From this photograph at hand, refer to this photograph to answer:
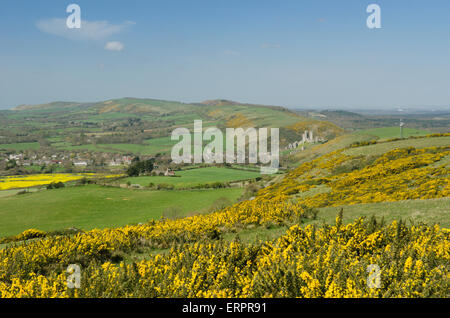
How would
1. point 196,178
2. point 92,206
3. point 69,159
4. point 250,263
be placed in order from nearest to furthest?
point 250,263 → point 92,206 → point 196,178 → point 69,159

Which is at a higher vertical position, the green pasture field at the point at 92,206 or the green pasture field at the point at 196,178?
the green pasture field at the point at 196,178

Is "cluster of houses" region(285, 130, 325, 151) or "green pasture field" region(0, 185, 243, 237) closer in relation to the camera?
"green pasture field" region(0, 185, 243, 237)

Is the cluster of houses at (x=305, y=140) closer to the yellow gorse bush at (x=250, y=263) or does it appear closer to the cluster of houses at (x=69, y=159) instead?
the cluster of houses at (x=69, y=159)

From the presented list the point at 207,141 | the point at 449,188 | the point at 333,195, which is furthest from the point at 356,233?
the point at 207,141

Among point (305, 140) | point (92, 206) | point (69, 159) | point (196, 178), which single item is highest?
point (305, 140)

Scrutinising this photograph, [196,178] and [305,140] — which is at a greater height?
[305,140]

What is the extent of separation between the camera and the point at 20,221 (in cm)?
4816

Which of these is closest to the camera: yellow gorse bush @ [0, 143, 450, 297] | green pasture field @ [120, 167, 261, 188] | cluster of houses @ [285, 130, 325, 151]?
yellow gorse bush @ [0, 143, 450, 297]

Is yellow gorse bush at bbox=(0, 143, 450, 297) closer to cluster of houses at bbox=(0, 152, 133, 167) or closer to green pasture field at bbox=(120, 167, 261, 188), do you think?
green pasture field at bbox=(120, 167, 261, 188)

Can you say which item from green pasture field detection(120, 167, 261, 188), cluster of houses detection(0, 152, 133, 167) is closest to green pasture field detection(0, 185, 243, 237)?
green pasture field detection(120, 167, 261, 188)

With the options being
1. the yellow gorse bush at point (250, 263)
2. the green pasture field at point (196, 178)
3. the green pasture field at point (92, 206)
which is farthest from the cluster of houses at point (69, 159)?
the yellow gorse bush at point (250, 263)

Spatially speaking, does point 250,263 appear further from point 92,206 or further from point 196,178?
point 196,178

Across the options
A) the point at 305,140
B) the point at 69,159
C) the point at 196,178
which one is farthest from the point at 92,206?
the point at 305,140
